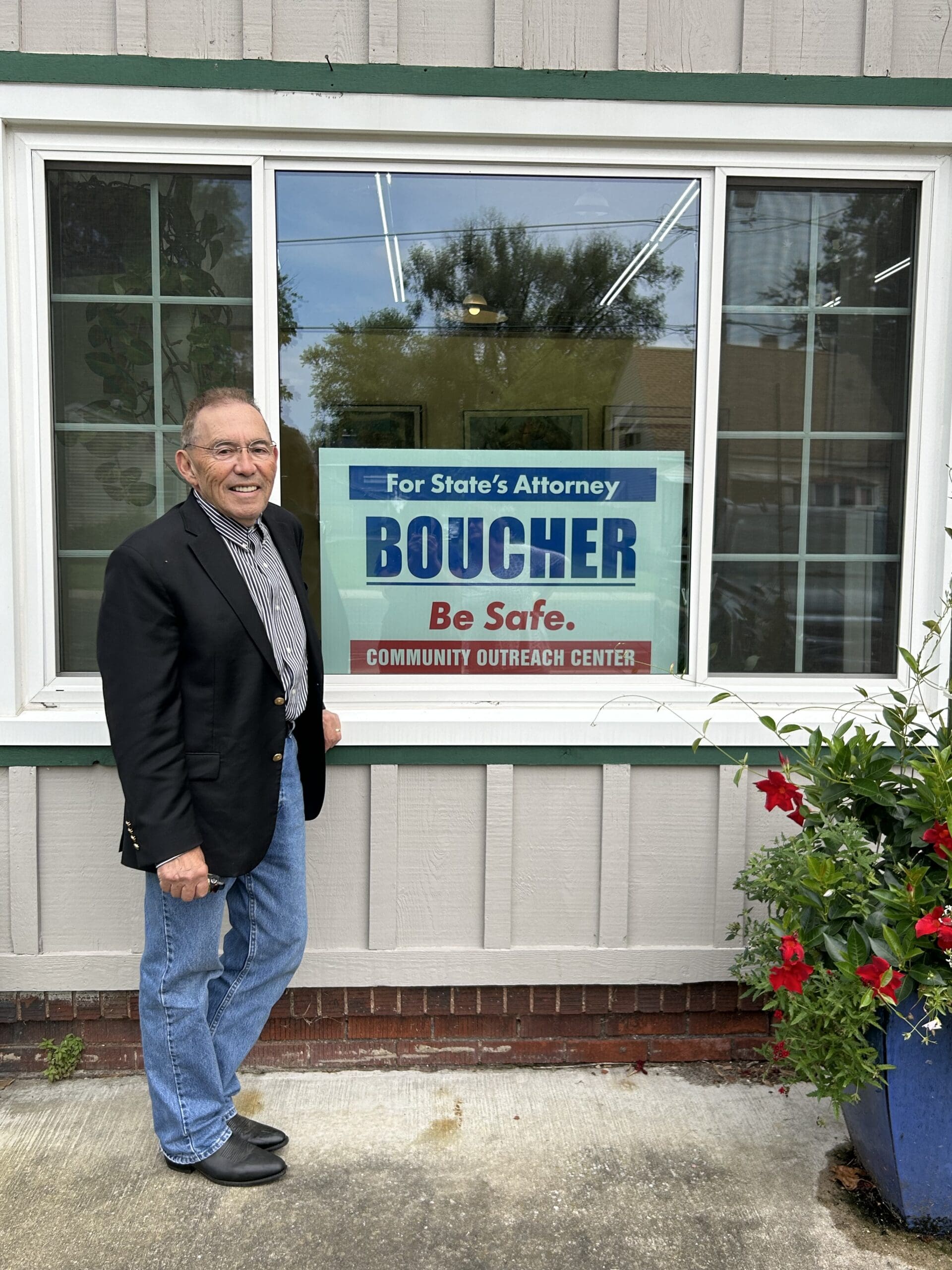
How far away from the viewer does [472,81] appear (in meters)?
3.04

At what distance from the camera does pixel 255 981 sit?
9.30 ft

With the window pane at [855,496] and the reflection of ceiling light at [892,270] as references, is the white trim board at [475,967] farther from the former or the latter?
the reflection of ceiling light at [892,270]

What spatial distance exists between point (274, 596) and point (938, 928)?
1806 mm

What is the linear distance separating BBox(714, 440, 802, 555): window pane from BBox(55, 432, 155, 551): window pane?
72.9 inches

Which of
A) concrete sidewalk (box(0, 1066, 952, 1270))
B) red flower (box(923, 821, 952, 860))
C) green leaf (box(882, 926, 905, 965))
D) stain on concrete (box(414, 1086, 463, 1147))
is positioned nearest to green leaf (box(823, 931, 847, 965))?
green leaf (box(882, 926, 905, 965))

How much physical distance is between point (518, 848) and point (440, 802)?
0.29 m

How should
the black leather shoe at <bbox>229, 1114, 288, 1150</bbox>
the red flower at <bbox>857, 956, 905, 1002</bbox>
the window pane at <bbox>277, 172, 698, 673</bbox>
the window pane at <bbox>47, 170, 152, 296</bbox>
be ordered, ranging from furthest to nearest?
the window pane at <bbox>277, 172, 698, 673</bbox>
the window pane at <bbox>47, 170, 152, 296</bbox>
the black leather shoe at <bbox>229, 1114, 288, 1150</bbox>
the red flower at <bbox>857, 956, 905, 1002</bbox>

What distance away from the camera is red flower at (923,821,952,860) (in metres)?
2.39

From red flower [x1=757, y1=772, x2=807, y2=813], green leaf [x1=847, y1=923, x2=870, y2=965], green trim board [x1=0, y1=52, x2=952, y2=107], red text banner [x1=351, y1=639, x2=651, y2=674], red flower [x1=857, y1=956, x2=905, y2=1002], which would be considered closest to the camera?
red flower [x1=857, y1=956, x2=905, y2=1002]

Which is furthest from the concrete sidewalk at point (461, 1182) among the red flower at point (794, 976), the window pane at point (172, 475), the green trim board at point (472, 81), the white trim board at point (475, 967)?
the green trim board at point (472, 81)

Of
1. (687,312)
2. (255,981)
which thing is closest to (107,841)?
(255,981)

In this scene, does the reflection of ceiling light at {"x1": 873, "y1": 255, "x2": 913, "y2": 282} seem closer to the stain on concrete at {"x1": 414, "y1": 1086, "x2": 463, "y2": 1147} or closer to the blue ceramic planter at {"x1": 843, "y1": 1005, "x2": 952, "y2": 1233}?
the blue ceramic planter at {"x1": 843, "y1": 1005, "x2": 952, "y2": 1233}

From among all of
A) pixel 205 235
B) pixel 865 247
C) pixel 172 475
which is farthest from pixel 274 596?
pixel 865 247

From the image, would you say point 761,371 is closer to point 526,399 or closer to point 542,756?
point 526,399
